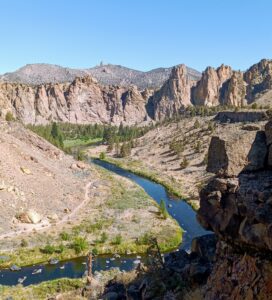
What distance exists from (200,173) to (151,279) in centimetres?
6550

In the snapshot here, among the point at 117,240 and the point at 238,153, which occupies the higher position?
the point at 238,153

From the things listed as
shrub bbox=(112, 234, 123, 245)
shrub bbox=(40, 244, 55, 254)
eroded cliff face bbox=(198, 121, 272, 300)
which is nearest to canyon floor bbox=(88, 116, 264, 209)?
shrub bbox=(112, 234, 123, 245)

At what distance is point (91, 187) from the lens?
Answer: 7719 cm

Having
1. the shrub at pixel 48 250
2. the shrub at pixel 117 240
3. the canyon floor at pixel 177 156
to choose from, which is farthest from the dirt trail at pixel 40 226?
the canyon floor at pixel 177 156

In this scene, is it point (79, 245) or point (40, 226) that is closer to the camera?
point (79, 245)

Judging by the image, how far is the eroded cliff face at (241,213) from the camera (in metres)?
15.4

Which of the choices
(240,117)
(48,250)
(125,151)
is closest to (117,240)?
(48,250)

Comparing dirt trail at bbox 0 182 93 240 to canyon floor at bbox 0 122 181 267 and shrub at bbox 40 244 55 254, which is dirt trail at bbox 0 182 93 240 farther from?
shrub at bbox 40 244 55 254

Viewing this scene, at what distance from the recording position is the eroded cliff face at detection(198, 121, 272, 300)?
15.4m

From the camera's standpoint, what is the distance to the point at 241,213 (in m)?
16.5

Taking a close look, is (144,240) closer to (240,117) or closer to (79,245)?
(79,245)

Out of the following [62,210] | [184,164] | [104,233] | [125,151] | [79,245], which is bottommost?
[79,245]

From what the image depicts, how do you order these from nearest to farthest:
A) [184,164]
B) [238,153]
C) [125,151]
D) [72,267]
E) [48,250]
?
[238,153], [72,267], [48,250], [184,164], [125,151]

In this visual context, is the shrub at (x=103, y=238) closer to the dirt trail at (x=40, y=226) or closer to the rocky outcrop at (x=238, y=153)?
the dirt trail at (x=40, y=226)
